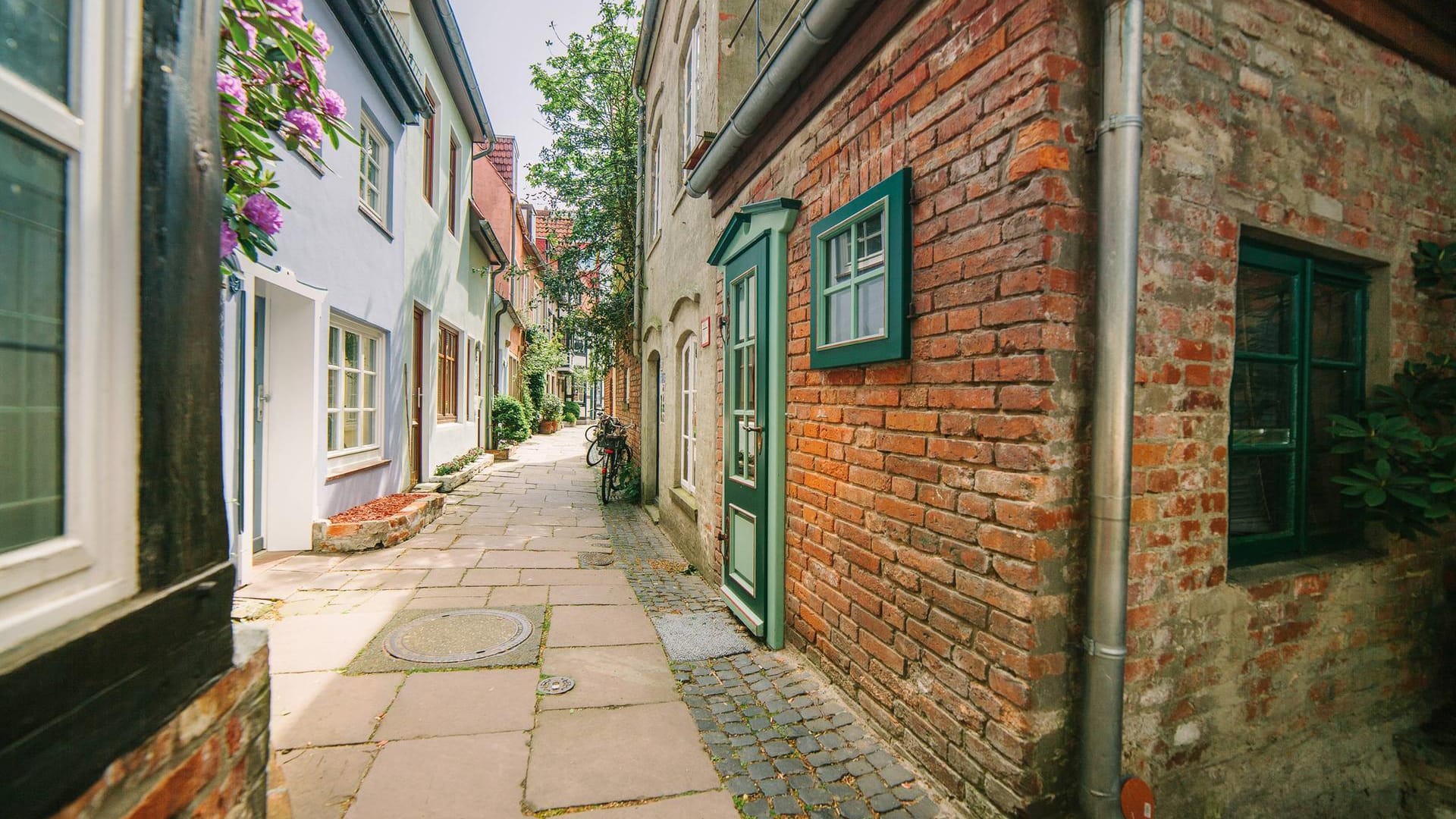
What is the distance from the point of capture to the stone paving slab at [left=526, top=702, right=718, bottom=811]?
2.34m

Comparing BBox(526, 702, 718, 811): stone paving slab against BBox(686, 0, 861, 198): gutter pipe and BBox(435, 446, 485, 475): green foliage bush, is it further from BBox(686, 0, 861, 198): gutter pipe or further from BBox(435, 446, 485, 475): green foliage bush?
BBox(435, 446, 485, 475): green foliage bush

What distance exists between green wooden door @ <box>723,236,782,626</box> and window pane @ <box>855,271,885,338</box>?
96 cm

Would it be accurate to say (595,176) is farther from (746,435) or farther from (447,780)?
(447,780)

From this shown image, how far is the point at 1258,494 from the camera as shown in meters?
2.57

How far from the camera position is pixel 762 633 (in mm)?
3732

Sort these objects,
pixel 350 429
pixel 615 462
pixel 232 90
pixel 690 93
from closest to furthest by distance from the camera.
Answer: pixel 232 90 → pixel 350 429 → pixel 690 93 → pixel 615 462

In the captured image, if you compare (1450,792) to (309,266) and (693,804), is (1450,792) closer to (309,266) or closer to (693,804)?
(693,804)

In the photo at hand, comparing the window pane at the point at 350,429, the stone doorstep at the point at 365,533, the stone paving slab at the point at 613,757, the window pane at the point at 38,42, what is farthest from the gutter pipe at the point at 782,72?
the window pane at the point at 350,429

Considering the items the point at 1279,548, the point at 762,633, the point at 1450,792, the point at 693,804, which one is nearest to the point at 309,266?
the point at 762,633

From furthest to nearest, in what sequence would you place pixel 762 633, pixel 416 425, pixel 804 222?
pixel 416 425 < pixel 762 633 < pixel 804 222

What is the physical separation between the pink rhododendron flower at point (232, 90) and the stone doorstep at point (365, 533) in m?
4.72

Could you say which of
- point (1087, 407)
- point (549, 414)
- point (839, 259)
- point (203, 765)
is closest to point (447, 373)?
point (839, 259)

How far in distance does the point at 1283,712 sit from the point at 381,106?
8808 mm

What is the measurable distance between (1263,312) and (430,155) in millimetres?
9893
